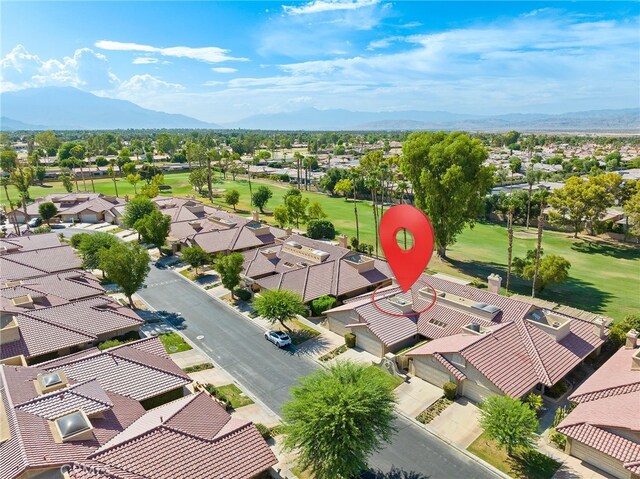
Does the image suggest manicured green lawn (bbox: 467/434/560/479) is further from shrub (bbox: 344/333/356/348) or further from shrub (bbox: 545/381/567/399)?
shrub (bbox: 344/333/356/348)

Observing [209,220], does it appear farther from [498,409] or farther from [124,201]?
[498,409]

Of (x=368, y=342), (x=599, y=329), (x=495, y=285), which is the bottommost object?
(x=368, y=342)

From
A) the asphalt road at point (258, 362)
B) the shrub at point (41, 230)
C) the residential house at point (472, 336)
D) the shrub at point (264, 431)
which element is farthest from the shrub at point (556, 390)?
the shrub at point (41, 230)

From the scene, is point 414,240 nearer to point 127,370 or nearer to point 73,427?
point 73,427

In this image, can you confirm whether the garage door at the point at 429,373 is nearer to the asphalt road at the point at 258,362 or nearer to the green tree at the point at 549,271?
the asphalt road at the point at 258,362

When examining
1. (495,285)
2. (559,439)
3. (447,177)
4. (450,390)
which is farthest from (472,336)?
(447,177)

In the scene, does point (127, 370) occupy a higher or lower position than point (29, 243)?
lower
